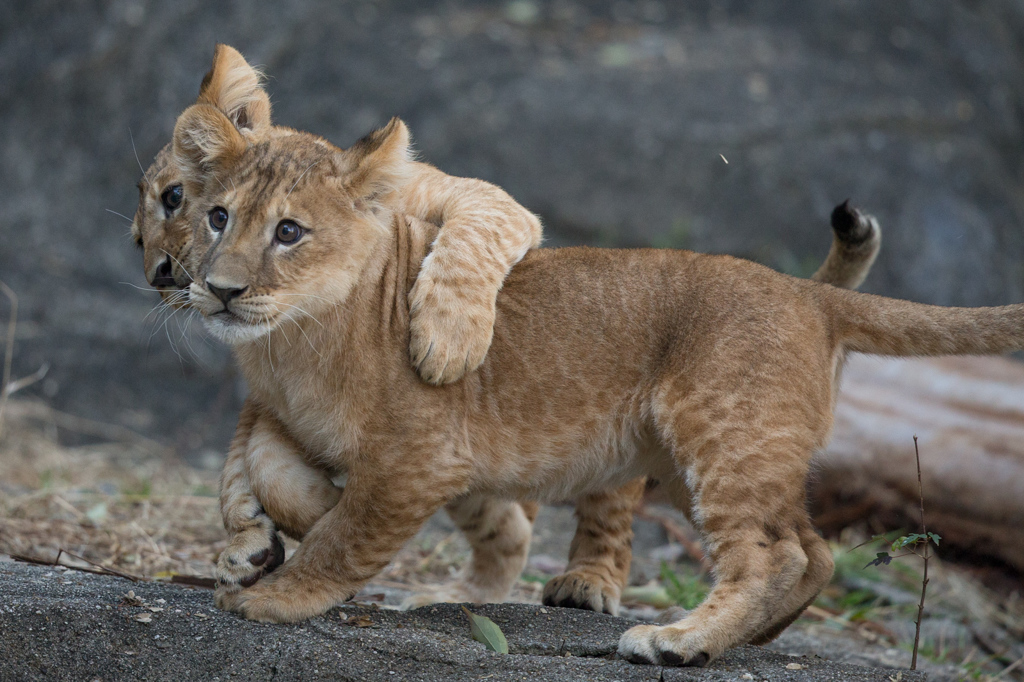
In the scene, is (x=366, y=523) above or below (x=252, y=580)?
above

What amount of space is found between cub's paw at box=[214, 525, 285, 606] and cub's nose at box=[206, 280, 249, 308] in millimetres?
901

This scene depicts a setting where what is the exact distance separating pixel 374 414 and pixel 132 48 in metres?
8.68

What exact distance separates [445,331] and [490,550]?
1.53 metres

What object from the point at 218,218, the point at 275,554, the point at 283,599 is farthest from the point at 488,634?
the point at 218,218

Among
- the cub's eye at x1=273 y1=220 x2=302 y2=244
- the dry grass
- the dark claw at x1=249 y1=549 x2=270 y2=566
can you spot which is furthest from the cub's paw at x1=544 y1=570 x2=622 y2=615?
the cub's eye at x1=273 y1=220 x2=302 y2=244

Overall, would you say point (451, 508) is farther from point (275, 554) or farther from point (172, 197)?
point (172, 197)

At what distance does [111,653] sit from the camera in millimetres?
3125

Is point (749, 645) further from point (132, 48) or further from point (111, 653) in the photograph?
point (132, 48)

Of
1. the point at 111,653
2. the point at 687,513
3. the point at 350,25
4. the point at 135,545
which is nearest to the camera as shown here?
the point at 111,653

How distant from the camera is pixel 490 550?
4.77 meters

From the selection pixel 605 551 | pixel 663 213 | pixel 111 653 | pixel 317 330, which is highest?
pixel 317 330

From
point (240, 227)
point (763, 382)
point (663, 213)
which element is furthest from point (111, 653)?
point (663, 213)

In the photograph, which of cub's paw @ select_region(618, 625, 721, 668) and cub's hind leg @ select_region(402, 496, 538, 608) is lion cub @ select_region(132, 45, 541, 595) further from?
cub's paw @ select_region(618, 625, 721, 668)

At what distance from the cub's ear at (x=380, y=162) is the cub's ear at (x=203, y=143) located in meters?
0.42
